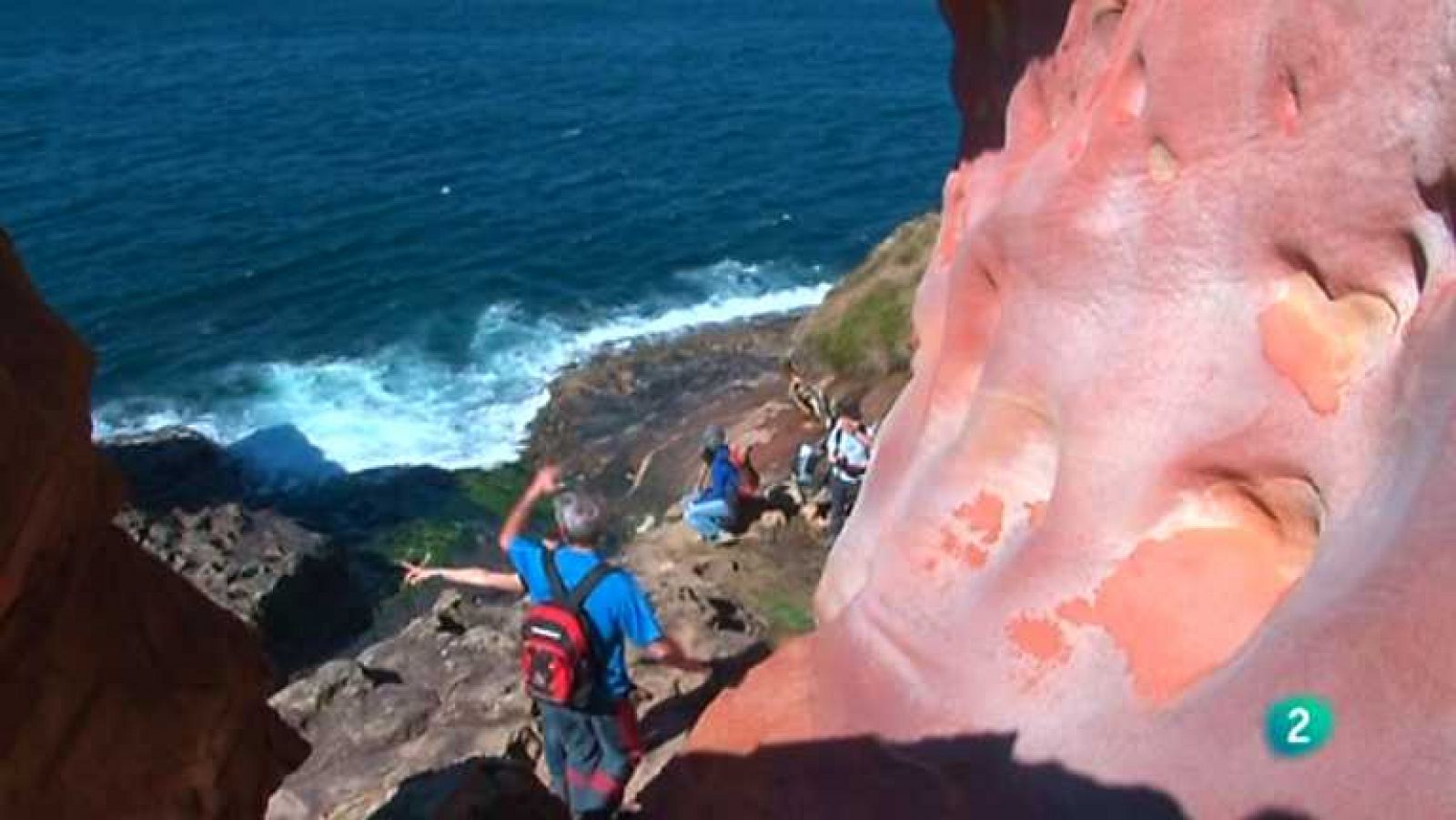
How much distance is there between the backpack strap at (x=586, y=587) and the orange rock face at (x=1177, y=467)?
2314 millimetres

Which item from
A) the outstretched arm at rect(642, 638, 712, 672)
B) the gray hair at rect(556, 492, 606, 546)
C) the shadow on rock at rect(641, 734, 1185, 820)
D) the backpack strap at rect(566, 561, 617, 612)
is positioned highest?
the gray hair at rect(556, 492, 606, 546)

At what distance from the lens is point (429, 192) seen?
5000 centimetres

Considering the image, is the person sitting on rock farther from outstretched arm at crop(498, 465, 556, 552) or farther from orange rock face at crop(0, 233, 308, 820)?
orange rock face at crop(0, 233, 308, 820)

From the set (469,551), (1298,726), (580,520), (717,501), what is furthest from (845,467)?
(469,551)

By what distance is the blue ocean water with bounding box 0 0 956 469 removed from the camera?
3856cm

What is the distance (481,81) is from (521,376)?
29251 millimetres

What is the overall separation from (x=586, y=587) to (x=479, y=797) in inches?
65.8

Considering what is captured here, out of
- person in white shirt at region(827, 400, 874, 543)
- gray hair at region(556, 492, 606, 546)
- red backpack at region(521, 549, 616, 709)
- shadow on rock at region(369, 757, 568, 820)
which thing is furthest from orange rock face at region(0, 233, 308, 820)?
person in white shirt at region(827, 400, 874, 543)

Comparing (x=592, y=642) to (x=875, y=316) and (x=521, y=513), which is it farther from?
(x=875, y=316)

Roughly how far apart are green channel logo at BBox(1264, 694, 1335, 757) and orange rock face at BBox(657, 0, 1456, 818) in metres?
0.05

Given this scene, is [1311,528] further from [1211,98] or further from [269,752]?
[269,752]

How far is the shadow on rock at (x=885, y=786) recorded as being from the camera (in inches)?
329

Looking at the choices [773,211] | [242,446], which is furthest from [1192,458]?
[773,211]

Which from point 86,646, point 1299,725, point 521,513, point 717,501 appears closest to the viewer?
point 1299,725
